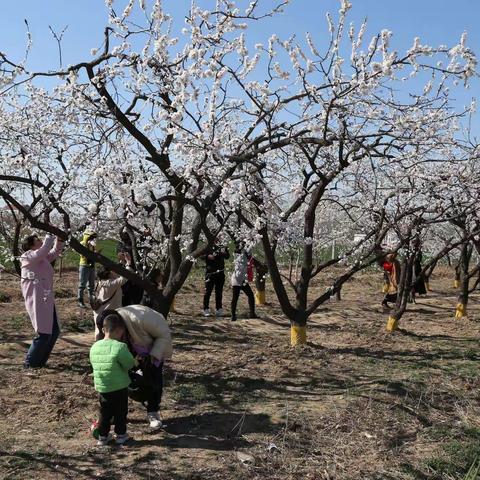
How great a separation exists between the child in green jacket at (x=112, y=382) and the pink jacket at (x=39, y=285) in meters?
2.02

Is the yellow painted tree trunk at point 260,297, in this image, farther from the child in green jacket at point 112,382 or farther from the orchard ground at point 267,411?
the child in green jacket at point 112,382

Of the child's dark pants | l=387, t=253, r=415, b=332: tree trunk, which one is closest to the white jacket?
the child's dark pants

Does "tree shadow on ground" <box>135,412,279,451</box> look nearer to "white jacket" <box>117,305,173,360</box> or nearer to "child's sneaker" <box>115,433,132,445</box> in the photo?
"child's sneaker" <box>115,433,132,445</box>

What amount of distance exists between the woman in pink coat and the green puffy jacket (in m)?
2.04

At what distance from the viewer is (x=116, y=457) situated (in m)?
4.14

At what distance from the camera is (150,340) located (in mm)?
4680

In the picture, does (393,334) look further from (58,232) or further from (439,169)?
(58,232)

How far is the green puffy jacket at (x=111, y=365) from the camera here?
170 inches

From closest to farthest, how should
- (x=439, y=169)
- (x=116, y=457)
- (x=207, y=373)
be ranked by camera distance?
(x=116, y=457) → (x=207, y=373) → (x=439, y=169)

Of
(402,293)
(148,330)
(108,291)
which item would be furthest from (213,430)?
(402,293)

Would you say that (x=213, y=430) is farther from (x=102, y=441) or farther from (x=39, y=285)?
(x=39, y=285)

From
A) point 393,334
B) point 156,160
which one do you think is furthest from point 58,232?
point 393,334

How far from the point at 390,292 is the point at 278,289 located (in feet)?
16.6

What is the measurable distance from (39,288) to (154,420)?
2293mm
